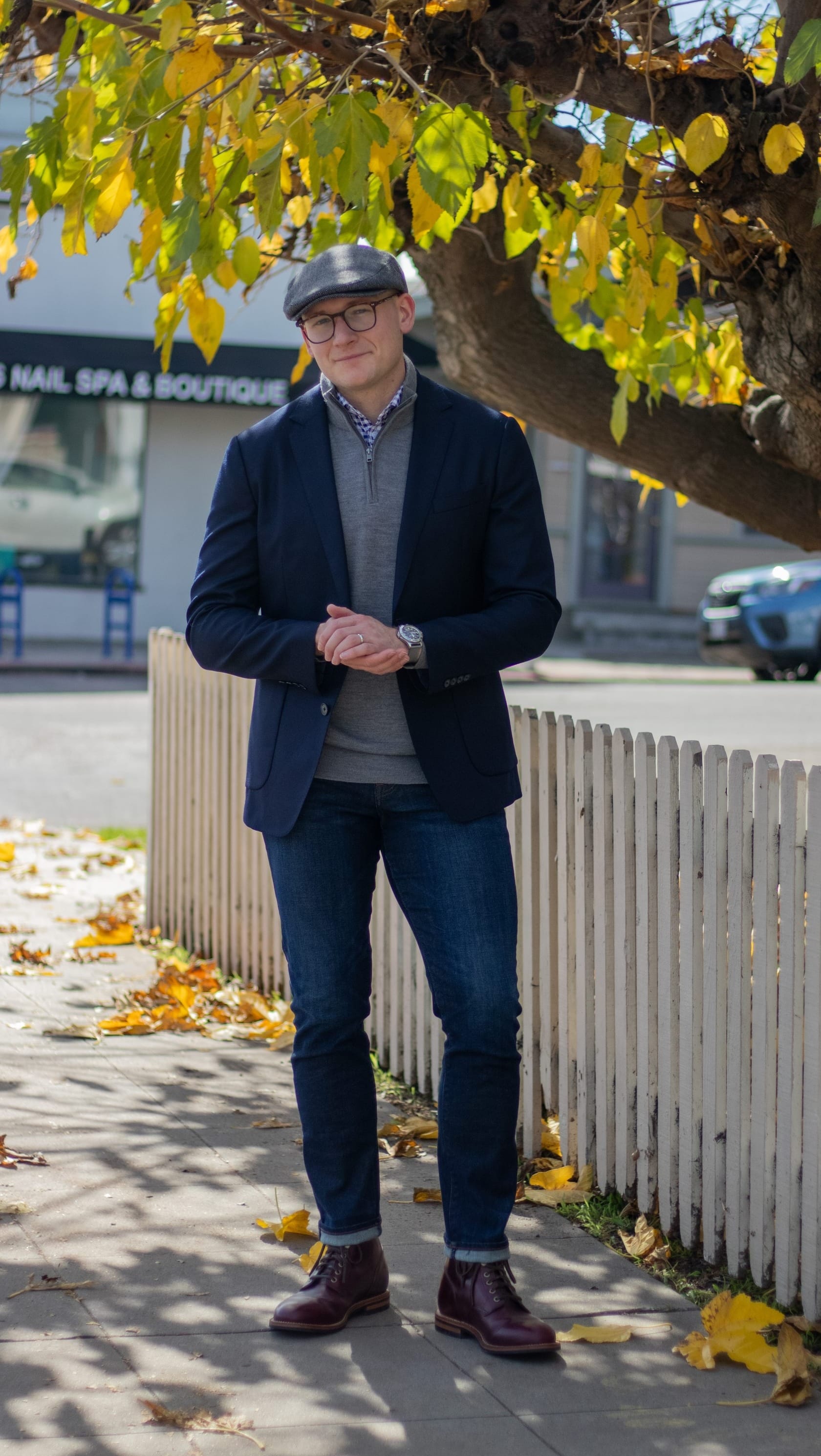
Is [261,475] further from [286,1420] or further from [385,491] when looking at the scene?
[286,1420]

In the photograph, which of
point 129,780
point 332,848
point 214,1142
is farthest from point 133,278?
point 129,780

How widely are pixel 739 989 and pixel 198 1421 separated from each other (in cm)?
145

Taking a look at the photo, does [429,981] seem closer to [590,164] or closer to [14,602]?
[590,164]

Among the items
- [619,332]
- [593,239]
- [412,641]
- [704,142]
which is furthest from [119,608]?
[412,641]

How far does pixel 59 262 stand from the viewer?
23.1 metres

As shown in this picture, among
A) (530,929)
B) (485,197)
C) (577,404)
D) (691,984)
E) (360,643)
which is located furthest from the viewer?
(577,404)

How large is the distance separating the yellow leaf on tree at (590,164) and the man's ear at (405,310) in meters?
0.62

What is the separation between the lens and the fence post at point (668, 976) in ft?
12.5

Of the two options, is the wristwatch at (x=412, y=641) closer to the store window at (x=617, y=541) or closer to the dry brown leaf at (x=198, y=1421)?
the dry brown leaf at (x=198, y=1421)

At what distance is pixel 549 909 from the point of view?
4340mm

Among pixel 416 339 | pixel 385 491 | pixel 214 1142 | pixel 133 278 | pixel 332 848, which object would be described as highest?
pixel 416 339

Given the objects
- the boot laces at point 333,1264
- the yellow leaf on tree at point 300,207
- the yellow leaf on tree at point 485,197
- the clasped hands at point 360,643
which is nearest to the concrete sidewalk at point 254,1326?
the boot laces at point 333,1264

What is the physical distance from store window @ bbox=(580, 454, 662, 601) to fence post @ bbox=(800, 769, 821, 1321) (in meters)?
24.4

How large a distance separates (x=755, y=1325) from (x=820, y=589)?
15.9 m
